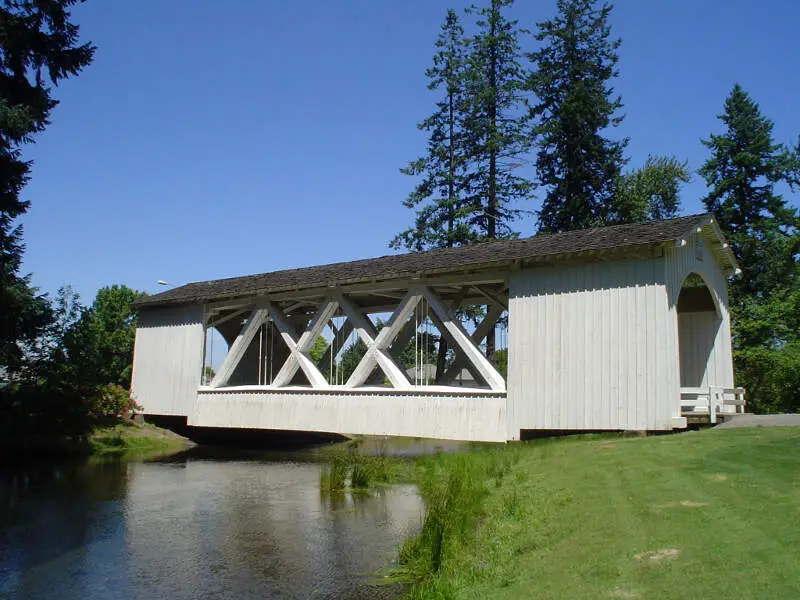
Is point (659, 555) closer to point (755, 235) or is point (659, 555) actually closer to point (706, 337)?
point (706, 337)

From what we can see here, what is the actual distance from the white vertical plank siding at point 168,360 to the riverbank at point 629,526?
13679 millimetres

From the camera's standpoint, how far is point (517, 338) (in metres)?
16.0

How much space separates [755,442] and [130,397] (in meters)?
20.8

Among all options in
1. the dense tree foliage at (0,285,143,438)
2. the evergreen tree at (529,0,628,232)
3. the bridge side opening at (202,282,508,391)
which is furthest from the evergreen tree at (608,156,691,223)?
the dense tree foliage at (0,285,143,438)

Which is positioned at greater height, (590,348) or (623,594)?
(590,348)

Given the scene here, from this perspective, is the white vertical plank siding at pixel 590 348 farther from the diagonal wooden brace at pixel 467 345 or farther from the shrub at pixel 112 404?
the shrub at pixel 112 404

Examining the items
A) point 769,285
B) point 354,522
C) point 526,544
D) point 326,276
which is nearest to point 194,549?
point 354,522

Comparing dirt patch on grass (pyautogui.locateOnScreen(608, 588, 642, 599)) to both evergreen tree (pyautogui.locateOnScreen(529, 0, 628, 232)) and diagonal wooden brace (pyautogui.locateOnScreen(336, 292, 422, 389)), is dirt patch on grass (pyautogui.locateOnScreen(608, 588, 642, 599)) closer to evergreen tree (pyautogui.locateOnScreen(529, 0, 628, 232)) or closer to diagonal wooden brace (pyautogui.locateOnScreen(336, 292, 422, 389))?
diagonal wooden brace (pyautogui.locateOnScreen(336, 292, 422, 389))

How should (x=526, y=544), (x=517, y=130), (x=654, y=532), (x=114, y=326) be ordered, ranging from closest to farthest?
(x=654, y=532)
(x=526, y=544)
(x=517, y=130)
(x=114, y=326)

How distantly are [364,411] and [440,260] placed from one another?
14.1 ft

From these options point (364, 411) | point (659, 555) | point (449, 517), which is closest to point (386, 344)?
point (364, 411)

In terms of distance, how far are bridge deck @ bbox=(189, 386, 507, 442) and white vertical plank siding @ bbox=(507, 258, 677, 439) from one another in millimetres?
796

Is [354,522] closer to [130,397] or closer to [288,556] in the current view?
[288,556]

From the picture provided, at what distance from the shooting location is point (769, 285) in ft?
95.9
